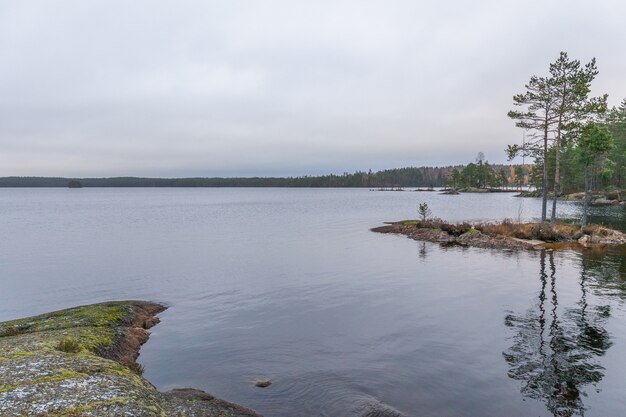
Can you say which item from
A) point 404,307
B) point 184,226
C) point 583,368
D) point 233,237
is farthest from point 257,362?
point 184,226

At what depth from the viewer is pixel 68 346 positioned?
41.0 ft

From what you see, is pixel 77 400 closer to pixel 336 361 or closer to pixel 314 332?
pixel 336 361

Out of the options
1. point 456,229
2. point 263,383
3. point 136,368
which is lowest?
point 263,383

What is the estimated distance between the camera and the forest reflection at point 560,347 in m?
11.3

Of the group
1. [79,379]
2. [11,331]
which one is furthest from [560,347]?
[11,331]

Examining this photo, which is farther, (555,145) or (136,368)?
(555,145)

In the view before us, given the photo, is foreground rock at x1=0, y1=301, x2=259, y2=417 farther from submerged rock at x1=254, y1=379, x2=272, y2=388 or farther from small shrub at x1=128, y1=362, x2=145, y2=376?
submerged rock at x1=254, y1=379, x2=272, y2=388

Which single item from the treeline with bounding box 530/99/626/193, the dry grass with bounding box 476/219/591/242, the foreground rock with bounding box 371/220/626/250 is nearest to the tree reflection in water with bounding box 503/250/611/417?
the foreground rock with bounding box 371/220/626/250

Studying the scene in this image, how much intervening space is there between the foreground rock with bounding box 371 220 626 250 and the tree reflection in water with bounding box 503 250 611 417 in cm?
2019

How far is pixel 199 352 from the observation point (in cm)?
1524

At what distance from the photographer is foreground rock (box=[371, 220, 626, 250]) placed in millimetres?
38562

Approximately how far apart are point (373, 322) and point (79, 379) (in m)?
12.2

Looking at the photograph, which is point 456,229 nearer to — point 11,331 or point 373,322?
point 373,322

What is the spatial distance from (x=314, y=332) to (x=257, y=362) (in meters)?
3.52
